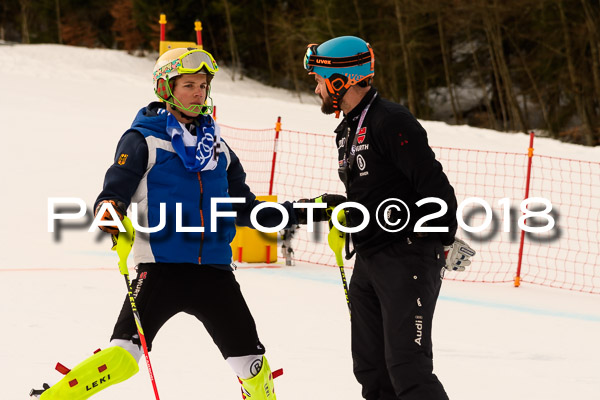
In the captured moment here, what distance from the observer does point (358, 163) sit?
12.1ft

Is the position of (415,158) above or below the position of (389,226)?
above

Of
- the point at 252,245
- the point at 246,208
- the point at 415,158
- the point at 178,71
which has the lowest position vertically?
the point at 252,245

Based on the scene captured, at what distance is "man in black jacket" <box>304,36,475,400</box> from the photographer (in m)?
3.48

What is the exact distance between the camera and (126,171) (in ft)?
Answer: 12.2

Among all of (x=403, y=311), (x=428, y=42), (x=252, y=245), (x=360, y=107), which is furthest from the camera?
(x=428, y=42)

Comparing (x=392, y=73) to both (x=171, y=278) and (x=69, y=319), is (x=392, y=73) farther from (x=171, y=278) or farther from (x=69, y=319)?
(x=171, y=278)

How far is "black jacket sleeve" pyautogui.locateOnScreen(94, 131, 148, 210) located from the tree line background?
74.8 feet

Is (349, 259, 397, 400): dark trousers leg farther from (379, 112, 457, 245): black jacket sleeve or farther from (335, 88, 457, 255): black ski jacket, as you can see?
(379, 112, 457, 245): black jacket sleeve

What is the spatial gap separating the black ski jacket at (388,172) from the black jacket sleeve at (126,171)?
92cm

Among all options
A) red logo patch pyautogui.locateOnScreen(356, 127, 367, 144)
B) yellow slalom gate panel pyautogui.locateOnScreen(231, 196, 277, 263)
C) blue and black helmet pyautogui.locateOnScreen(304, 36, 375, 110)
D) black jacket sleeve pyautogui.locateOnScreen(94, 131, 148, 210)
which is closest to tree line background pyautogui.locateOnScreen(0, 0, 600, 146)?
yellow slalom gate panel pyautogui.locateOnScreen(231, 196, 277, 263)

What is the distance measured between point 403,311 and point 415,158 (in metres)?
0.66

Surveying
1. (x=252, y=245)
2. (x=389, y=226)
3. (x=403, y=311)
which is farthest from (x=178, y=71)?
(x=252, y=245)

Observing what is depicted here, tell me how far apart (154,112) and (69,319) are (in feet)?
11.2

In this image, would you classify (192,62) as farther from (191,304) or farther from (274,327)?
(274,327)
